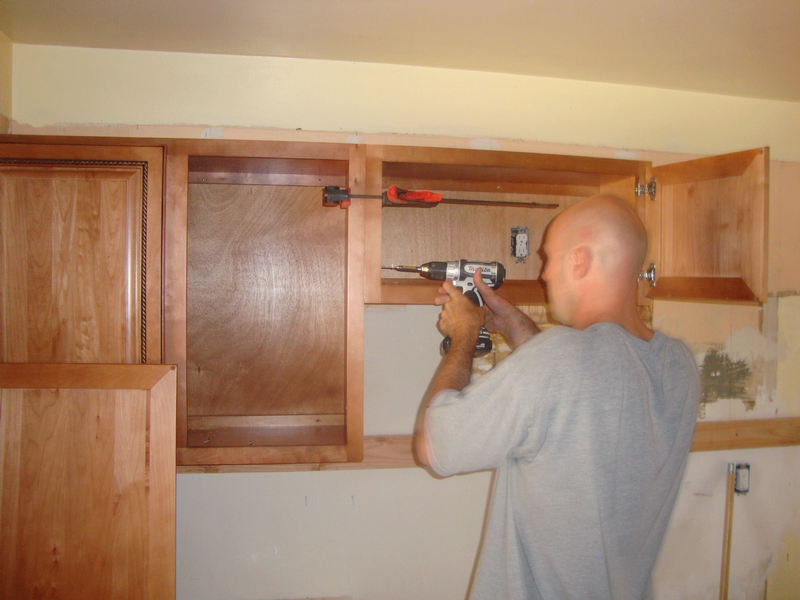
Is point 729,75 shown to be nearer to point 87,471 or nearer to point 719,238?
point 719,238

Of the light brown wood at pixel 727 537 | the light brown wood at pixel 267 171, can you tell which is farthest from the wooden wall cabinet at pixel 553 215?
the light brown wood at pixel 727 537

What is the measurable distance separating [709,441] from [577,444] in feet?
4.09

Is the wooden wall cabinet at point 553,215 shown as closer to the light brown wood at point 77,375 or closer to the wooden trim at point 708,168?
the wooden trim at point 708,168

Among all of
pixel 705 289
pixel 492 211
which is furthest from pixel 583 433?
pixel 492 211

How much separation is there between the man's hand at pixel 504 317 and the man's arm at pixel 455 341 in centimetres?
6

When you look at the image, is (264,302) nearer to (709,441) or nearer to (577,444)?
(577,444)

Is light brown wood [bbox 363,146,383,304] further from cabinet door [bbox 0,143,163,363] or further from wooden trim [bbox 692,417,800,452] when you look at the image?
wooden trim [bbox 692,417,800,452]

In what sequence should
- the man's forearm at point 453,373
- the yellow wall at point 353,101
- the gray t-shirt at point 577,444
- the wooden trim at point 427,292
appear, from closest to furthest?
the gray t-shirt at point 577,444
the man's forearm at point 453,373
the wooden trim at point 427,292
the yellow wall at point 353,101

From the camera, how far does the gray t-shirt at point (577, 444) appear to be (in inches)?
29.2

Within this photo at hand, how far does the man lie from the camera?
0.74 meters

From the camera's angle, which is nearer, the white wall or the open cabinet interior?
the open cabinet interior

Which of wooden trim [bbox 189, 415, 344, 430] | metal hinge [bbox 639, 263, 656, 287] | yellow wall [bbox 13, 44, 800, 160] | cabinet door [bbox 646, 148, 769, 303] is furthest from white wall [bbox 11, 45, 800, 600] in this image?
metal hinge [bbox 639, 263, 656, 287]

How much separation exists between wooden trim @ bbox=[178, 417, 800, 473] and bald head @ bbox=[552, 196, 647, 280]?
886mm

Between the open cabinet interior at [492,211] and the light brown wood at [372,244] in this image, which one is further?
the open cabinet interior at [492,211]
